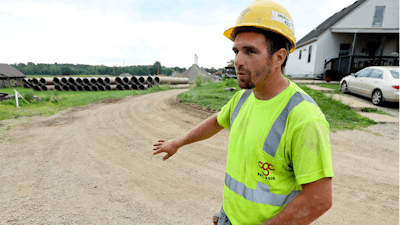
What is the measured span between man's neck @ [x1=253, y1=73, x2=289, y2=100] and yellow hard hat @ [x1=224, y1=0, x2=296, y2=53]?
24cm

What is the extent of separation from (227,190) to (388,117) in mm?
8896

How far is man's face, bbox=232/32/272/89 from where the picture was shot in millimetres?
1128

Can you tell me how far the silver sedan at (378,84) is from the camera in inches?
327

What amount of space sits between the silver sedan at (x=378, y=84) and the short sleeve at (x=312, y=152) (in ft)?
34.2

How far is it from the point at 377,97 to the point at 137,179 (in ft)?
34.6

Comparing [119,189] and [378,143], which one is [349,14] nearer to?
[378,143]

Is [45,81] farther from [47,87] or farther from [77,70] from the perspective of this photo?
[77,70]

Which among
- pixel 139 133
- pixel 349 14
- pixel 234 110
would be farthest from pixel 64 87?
pixel 349 14

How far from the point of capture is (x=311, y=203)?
89cm

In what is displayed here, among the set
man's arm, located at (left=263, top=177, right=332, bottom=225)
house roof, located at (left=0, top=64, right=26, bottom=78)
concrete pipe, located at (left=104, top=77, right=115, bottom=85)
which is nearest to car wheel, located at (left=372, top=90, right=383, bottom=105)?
man's arm, located at (left=263, top=177, right=332, bottom=225)

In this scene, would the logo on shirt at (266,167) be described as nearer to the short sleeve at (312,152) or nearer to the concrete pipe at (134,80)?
the short sleeve at (312,152)

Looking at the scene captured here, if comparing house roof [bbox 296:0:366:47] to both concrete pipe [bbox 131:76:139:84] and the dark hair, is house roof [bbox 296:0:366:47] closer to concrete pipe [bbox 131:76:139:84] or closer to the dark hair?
concrete pipe [bbox 131:76:139:84]

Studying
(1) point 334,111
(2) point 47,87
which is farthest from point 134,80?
(1) point 334,111

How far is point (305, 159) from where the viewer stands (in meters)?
0.89
